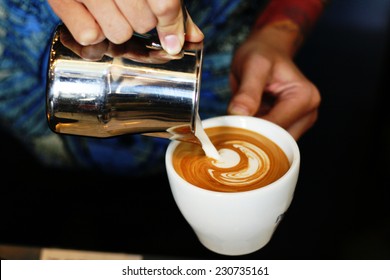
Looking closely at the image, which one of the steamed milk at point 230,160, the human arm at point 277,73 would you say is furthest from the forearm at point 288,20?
the steamed milk at point 230,160

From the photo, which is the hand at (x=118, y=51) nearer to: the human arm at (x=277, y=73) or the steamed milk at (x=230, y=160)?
the steamed milk at (x=230, y=160)

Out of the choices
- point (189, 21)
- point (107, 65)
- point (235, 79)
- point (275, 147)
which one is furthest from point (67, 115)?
point (235, 79)

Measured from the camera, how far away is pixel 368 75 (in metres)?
2.19

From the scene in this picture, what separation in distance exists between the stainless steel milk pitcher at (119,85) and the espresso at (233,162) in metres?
0.13

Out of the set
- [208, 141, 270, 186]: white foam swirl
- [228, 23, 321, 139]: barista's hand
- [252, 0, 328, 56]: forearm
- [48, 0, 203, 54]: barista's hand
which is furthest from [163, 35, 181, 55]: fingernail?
[252, 0, 328, 56]: forearm

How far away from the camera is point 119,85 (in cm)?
85

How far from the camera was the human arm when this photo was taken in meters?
1.25

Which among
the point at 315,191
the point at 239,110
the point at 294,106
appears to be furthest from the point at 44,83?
the point at 315,191

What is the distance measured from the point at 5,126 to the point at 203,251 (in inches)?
23.0

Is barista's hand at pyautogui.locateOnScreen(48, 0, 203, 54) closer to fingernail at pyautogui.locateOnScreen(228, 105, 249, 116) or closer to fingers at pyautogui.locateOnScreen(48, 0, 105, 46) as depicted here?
fingers at pyautogui.locateOnScreen(48, 0, 105, 46)

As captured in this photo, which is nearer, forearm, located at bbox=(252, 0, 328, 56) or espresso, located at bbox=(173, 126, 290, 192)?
espresso, located at bbox=(173, 126, 290, 192)

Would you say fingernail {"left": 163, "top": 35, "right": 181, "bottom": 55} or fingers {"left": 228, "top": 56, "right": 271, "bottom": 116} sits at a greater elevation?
fingernail {"left": 163, "top": 35, "right": 181, "bottom": 55}

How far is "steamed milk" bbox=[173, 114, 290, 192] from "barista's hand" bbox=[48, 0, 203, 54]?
0.17 m

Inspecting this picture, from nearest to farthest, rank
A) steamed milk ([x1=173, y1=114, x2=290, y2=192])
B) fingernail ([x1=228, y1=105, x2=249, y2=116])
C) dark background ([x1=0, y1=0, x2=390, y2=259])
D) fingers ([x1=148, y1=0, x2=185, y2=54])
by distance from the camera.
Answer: fingers ([x1=148, y1=0, x2=185, y2=54]) → steamed milk ([x1=173, y1=114, x2=290, y2=192]) → fingernail ([x1=228, y1=105, x2=249, y2=116]) → dark background ([x1=0, y1=0, x2=390, y2=259])
